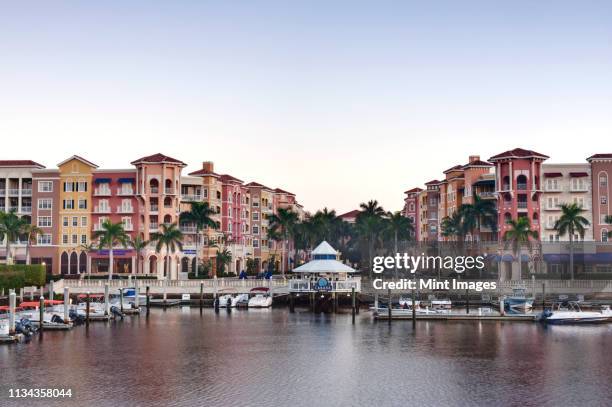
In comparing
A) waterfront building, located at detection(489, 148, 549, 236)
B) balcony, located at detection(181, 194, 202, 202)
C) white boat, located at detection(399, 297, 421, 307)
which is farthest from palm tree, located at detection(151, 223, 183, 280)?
waterfront building, located at detection(489, 148, 549, 236)

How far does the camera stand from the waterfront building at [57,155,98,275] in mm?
129375

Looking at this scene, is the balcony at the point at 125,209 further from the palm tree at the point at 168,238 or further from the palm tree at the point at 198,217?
the palm tree at the point at 168,238

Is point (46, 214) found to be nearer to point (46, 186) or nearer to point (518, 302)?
point (46, 186)

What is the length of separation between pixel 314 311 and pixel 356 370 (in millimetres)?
45130

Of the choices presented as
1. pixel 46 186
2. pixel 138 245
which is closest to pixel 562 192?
pixel 138 245

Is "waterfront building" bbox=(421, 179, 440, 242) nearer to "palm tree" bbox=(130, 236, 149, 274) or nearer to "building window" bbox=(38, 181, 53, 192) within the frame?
"palm tree" bbox=(130, 236, 149, 274)

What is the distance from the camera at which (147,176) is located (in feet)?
418

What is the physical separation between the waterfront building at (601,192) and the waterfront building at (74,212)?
85.3 metres

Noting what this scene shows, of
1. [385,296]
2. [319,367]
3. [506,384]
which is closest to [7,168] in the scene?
[385,296]

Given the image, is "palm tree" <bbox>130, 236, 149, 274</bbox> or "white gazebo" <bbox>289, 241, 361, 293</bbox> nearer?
"white gazebo" <bbox>289, 241, 361, 293</bbox>

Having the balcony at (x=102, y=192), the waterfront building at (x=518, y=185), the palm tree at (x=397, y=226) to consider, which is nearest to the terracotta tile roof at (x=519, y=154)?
the waterfront building at (x=518, y=185)

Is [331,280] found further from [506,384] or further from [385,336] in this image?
[506,384]

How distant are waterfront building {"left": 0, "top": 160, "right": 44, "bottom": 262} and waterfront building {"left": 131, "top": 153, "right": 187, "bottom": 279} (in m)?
17.6

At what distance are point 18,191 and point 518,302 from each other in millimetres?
86348
